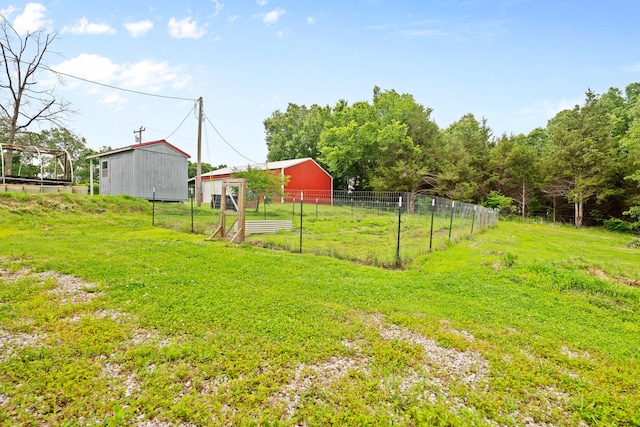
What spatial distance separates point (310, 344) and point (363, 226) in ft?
34.7

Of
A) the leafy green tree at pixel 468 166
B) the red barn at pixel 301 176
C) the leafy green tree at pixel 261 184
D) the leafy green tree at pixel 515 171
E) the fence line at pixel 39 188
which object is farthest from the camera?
the leafy green tree at pixel 515 171

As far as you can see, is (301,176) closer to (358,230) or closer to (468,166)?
(468,166)

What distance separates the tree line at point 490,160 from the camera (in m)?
22.2

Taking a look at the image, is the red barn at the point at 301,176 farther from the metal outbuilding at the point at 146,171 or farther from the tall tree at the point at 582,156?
the tall tree at the point at 582,156

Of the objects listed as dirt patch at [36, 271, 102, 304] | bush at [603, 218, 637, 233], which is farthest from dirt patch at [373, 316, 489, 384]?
bush at [603, 218, 637, 233]

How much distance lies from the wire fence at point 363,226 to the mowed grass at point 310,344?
1874 mm

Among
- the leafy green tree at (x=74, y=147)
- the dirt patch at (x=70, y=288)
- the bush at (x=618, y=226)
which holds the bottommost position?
the bush at (x=618, y=226)

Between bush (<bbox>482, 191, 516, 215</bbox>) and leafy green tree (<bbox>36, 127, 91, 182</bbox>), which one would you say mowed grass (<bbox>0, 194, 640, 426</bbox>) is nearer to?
bush (<bbox>482, 191, 516, 215</bbox>)

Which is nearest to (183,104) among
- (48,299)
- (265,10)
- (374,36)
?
(265,10)

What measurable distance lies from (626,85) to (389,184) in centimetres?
3488

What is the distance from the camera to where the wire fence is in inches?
A: 319

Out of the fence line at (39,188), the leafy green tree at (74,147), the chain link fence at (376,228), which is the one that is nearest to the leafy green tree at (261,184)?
the chain link fence at (376,228)

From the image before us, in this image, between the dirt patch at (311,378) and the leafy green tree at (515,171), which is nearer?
the dirt patch at (311,378)

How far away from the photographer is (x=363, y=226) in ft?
44.2
